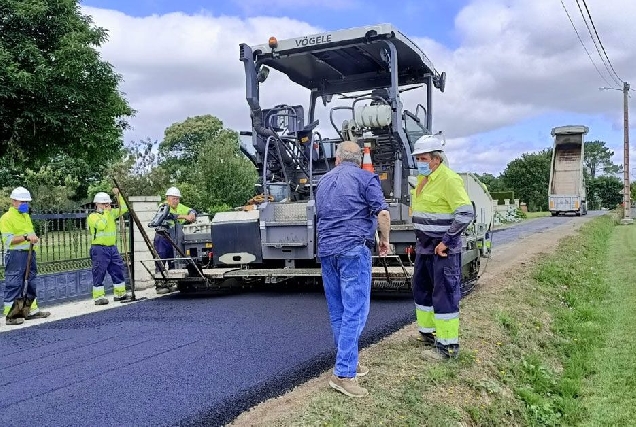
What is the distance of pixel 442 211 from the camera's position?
4551 millimetres

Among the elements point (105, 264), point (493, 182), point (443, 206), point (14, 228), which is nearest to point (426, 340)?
point (443, 206)

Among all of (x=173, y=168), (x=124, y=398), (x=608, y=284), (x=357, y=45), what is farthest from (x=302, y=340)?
(x=173, y=168)

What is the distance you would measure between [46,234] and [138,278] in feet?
4.89

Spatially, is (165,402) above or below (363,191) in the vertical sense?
below

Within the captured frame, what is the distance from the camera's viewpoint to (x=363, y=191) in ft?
12.8

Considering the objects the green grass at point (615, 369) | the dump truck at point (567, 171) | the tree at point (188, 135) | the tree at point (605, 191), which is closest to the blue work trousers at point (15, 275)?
the green grass at point (615, 369)

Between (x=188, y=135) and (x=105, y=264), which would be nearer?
(x=105, y=264)

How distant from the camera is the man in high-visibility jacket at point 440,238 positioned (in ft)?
14.6

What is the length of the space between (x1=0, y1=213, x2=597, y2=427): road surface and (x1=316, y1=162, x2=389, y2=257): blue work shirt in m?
1.04

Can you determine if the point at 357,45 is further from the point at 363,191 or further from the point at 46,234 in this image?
the point at 46,234

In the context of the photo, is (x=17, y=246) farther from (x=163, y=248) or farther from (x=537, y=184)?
(x=537, y=184)

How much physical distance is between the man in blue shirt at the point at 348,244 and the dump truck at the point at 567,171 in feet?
97.2

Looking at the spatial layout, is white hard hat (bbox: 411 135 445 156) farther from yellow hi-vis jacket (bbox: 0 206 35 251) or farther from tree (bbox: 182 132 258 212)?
tree (bbox: 182 132 258 212)

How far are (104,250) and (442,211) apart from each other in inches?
217
